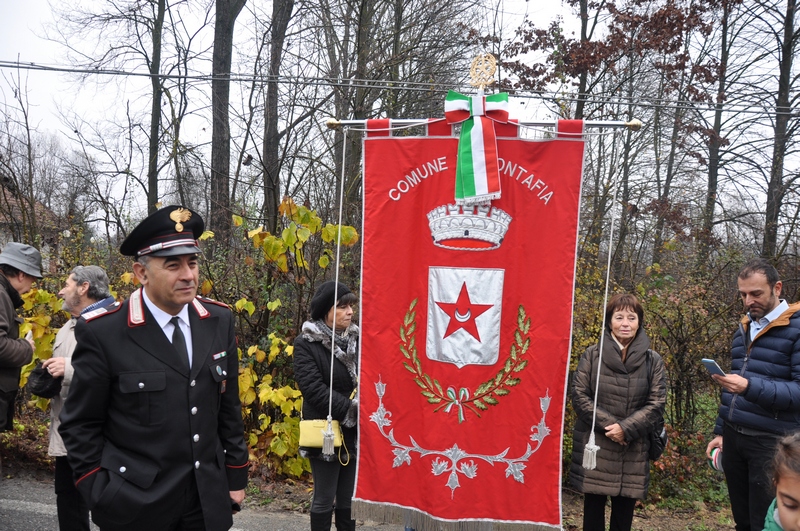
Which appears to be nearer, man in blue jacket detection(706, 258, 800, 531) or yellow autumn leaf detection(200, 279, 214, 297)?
man in blue jacket detection(706, 258, 800, 531)

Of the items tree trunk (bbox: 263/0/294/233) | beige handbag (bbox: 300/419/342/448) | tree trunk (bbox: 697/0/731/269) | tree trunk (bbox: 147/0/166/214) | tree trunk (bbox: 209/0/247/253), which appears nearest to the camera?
beige handbag (bbox: 300/419/342/448)

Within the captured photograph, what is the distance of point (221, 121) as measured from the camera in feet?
30.7

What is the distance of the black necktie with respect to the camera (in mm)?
2484

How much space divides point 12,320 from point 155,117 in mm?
7551

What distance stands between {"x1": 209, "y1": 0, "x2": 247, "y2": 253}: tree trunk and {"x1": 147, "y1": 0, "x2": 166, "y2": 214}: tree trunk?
0.87 metres

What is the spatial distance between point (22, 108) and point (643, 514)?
8269mm

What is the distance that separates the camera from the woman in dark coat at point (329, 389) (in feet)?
11.8

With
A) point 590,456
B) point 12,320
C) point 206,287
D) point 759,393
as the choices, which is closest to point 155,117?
point 206,287

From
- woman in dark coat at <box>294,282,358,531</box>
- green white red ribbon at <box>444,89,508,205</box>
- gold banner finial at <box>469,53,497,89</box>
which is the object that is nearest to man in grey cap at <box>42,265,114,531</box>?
woman in dark coat at <box>294,282,358,531</box>

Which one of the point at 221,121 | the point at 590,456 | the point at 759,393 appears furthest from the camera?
the point at 221,121

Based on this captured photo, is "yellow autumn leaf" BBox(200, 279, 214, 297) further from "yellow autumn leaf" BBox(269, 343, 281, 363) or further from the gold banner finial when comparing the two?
the gold banner finial

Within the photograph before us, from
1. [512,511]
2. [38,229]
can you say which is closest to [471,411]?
[512,511]

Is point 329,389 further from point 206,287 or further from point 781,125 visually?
point 781,125

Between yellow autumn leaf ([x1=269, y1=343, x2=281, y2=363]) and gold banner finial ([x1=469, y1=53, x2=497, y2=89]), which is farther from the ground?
gold banner finial ([x1=469, y1=53, x2=497, y2=89])
